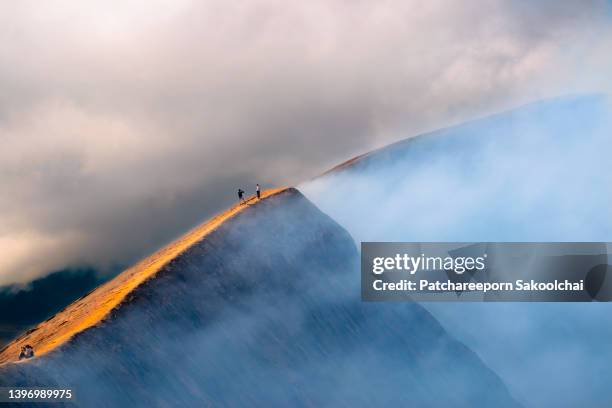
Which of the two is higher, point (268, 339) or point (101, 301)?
point (101, 301)

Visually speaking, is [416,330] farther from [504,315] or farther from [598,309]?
[598,309]

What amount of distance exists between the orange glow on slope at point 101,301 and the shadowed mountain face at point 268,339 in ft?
3.74

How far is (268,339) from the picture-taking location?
114000mm

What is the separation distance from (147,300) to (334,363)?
90.8 ft

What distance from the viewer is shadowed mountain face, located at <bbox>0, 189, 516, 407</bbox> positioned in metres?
96.2

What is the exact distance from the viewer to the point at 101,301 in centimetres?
10612

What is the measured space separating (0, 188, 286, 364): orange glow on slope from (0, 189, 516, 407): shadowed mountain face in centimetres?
114

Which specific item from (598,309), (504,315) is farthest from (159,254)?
(598,309)

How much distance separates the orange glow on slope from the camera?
9650 centimetres

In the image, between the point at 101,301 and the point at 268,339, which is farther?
the point at 268,339

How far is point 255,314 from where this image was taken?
376ft

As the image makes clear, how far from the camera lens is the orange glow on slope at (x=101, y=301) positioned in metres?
96.5

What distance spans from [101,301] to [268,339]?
21.1m

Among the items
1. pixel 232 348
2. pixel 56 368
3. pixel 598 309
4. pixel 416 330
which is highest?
pixel 598 309
